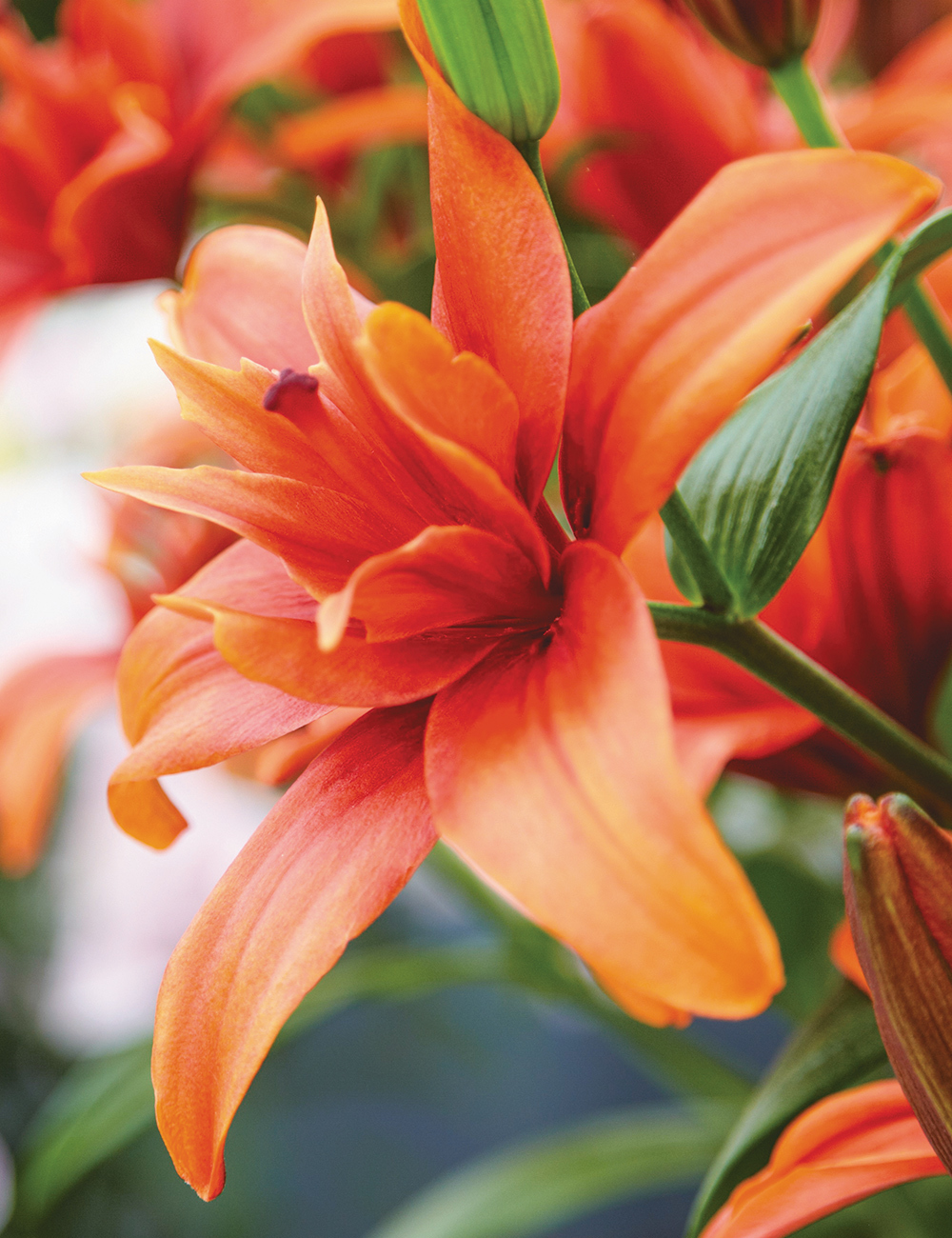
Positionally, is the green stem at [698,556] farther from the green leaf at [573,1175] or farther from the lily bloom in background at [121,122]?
the green leaf at [573,1175]

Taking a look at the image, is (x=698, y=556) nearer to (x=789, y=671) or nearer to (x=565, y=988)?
(x=789, y=671)

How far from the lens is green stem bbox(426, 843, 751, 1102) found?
54 cm

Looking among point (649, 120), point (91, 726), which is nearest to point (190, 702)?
point (649, 120)

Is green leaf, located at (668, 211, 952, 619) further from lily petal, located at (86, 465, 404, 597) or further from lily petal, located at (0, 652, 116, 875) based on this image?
lily petal, located at (0, 652, 116, 875)

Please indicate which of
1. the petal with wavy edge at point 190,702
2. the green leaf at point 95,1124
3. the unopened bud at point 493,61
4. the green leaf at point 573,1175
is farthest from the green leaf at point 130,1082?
the unopened bud at point 493,61

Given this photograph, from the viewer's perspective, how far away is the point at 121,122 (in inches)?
16.9

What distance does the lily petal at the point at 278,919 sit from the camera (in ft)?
0.58

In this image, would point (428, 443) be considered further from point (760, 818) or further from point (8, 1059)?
point (8, 1059)

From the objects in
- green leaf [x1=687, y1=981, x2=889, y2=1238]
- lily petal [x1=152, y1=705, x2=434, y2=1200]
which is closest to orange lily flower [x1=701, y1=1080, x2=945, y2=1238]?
green leaf [x1=687, y1=981, x2=889, y2=1238]

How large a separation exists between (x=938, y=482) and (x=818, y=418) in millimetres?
81

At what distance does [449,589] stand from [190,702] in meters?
0.06

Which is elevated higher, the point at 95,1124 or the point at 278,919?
the point at 278,919

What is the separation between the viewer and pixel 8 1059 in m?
0.86

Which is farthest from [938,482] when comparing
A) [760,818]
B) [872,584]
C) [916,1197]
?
[760,818]
